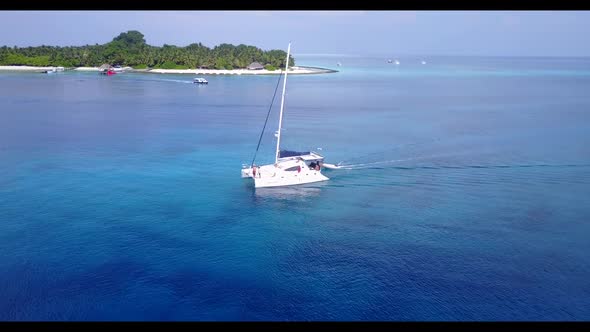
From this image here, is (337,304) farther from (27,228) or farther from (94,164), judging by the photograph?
(94,164)

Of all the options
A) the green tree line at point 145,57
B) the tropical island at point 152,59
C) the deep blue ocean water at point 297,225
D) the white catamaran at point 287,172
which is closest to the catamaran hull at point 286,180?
the white catamaran at point 287,172

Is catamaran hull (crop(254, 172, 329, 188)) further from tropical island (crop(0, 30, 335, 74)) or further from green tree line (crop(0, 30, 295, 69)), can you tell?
green tree line (crop(0, 30, 295, 69))

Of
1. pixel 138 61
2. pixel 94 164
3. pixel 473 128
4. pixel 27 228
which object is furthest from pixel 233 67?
pixel 27 228

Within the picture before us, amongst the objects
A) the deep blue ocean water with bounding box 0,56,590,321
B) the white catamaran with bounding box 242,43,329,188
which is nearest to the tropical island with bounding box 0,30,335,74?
the deep blue ocean water with bounding box 0,56,590,321

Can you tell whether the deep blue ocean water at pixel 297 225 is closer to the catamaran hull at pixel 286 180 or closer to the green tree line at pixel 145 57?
the catamaran hull at pixel 286 180

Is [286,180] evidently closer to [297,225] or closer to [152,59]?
[297,225]

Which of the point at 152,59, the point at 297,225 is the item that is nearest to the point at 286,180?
the point at 297,225

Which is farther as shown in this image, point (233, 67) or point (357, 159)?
point (233, 67)
